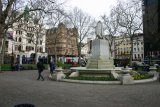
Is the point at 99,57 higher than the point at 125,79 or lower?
higher

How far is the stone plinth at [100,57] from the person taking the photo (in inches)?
968

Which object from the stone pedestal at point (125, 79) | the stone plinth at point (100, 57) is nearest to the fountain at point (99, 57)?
the stone plinth at point (100, 57)

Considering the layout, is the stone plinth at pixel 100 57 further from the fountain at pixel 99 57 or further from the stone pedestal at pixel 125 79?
the stone pedestal at pixel 125 79

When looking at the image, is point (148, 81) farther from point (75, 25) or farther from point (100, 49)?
point (75, 25)

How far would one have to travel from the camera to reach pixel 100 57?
25.4 meters

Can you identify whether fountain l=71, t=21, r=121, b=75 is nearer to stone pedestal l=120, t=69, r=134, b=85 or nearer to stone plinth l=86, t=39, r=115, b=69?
stone plinth l=86, t=39, r=115, b=69

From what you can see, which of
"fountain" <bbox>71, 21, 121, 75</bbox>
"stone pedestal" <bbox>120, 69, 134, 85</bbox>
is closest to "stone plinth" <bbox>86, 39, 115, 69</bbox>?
"fountain" <bbox>71, 21, 121, 75</bbox>

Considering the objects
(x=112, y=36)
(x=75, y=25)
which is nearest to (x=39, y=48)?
(x=75, y=25)

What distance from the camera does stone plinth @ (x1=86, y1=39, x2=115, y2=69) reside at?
80.7ft

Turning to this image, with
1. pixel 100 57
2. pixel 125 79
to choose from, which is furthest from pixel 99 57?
pixel 125 79

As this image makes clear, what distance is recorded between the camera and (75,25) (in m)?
64.6

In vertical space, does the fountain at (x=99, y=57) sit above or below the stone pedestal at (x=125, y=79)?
above

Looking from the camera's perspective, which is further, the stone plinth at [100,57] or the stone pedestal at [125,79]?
the stone plinth at [100,57]

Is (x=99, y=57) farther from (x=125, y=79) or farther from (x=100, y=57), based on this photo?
(x=125, y=79)
